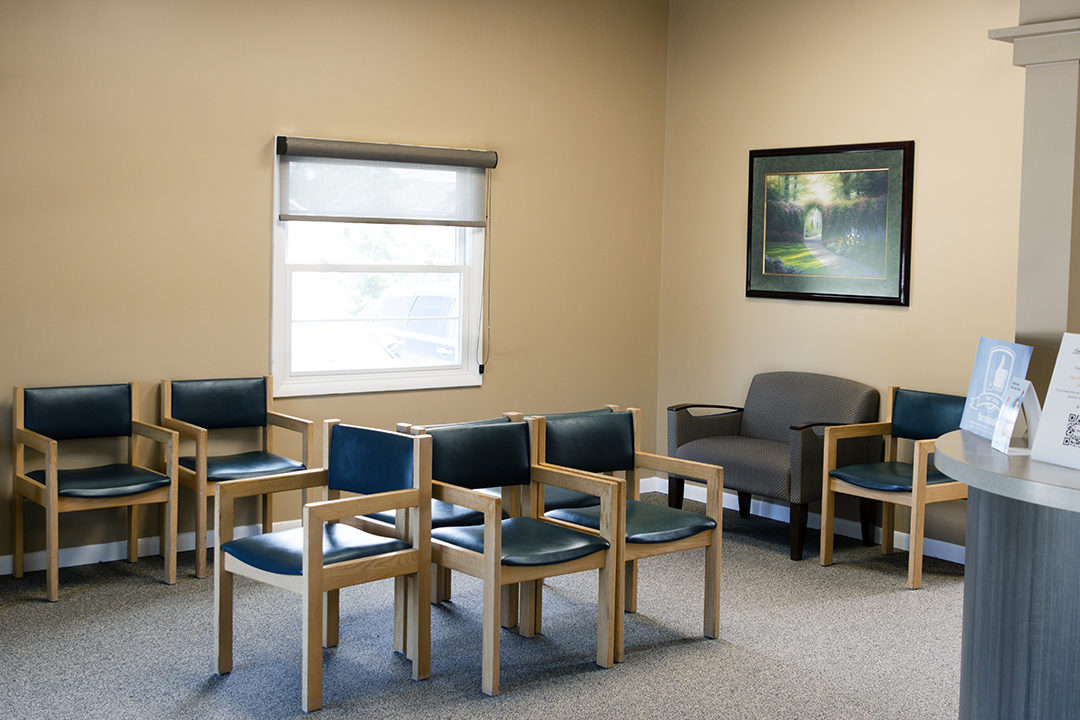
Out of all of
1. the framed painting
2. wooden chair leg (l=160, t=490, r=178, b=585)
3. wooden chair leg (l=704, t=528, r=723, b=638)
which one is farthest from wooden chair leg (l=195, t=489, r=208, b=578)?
the framed painting

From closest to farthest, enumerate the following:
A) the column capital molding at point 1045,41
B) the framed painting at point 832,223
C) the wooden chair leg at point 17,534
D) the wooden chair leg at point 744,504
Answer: the column capital molding at point 1045,41 < the wooden chair leg at point 17,534 < the framed painting at point 832,223 < the wooden chair leg at point 744,504

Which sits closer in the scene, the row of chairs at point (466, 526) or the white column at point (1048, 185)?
the white column at point (1048, 185)

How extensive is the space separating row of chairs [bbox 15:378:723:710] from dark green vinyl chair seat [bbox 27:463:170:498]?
4 centimetres

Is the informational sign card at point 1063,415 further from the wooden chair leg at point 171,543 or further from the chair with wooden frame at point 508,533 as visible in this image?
the wooden chair leg at point 171,543

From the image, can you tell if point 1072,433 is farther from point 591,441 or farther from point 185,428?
point 185,428

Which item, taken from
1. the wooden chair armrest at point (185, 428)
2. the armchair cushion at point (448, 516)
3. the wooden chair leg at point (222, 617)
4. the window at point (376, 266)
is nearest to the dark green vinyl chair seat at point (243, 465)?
the wooden chair armrest at point (185, 428)

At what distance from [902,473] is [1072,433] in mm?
2520

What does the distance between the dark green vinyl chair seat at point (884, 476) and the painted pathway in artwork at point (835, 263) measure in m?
1.03

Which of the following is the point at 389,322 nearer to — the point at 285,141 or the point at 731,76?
the point at 285,141

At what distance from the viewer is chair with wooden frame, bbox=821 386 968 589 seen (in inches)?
177

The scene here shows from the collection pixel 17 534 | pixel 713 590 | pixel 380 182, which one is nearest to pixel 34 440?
pixel 17 534

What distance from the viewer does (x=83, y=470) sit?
4.46 m

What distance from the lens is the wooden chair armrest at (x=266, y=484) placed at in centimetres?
333

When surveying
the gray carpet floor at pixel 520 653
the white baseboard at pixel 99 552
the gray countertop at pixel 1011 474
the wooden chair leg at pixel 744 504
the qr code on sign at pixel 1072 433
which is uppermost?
the qr code on sign at pixel 1072 433
